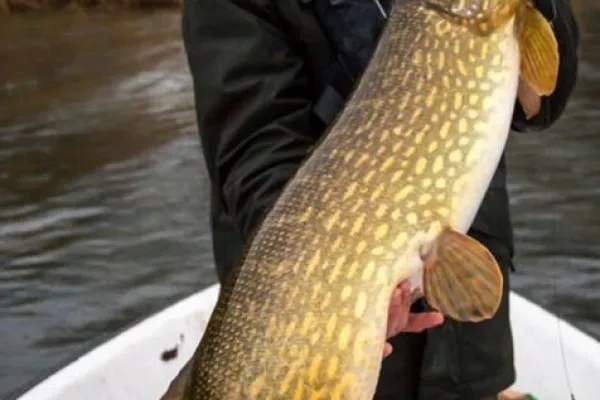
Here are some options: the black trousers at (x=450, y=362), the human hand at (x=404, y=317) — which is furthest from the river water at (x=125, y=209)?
the human hand at (x=404, y=317)

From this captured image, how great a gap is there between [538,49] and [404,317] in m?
0.46

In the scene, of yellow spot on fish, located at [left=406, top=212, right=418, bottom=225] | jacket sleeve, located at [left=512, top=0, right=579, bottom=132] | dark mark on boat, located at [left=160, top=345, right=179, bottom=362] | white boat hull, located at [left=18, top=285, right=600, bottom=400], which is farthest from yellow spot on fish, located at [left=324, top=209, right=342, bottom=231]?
dark mark on boat, located at [left=160, top=345, right=179, bottom=362]

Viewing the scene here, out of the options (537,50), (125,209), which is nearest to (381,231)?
(537,50)

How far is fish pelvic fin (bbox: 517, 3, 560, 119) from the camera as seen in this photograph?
1.62 meters

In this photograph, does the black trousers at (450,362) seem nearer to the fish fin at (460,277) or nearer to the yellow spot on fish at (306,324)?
the fish fin at (460,277)

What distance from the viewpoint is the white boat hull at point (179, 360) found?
2586mm

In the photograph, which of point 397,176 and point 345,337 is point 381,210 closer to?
point 397,176

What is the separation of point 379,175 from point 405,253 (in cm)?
12

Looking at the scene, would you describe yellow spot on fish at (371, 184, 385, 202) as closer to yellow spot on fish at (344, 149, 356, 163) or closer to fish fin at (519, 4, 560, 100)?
yellow spot on fish at (344, 149, 356, 163)

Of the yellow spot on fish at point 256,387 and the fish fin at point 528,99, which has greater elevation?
the fish fin at point 528,99

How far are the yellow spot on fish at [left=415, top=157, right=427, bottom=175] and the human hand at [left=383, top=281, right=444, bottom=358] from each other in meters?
0.17

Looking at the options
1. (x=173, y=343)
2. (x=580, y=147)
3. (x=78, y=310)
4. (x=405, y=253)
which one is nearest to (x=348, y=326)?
(x=405, y=253)

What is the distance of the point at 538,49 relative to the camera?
1.62 m

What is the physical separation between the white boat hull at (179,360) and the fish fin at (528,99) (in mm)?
984
